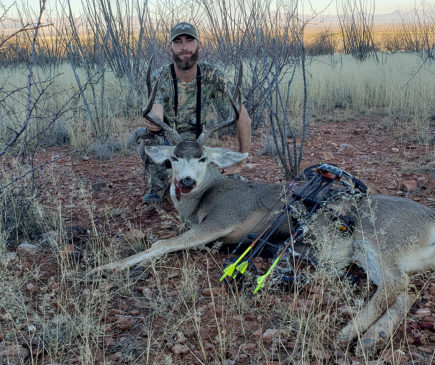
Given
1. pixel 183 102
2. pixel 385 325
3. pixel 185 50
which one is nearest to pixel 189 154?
pixel 183 102

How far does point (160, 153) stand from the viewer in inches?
177

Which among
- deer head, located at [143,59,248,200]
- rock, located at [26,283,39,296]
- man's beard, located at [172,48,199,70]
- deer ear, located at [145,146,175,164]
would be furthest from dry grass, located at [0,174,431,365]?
man's beard, located at [172,48,199,70]

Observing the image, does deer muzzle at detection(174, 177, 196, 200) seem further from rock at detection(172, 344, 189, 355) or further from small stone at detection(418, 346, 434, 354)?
small stone at detection(418, 346, 434, 354)

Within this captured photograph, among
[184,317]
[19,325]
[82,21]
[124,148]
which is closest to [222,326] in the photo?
[184,317]

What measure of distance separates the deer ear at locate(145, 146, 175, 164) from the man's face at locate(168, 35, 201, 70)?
4.07 feet

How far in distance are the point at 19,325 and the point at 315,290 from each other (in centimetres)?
201

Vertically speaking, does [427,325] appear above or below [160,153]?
below

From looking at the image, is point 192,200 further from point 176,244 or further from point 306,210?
point 306,210

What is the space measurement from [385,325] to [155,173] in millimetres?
3418

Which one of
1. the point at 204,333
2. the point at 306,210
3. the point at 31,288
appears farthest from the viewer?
the point at 306,210

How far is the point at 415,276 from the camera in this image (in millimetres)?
2947

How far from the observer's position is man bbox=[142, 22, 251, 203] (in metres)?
5.03

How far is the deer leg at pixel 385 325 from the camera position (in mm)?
2514

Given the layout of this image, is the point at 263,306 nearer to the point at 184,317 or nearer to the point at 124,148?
the point at 184,317
